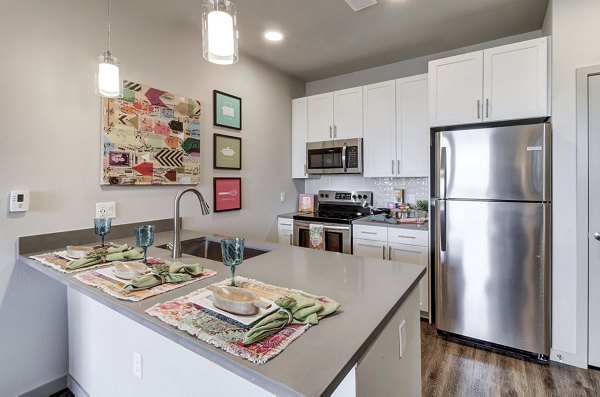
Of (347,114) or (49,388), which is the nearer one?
(49,388)

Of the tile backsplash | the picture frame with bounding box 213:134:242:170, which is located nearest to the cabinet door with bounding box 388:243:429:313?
the tile backsplash

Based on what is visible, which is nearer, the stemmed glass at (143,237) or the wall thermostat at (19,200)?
the stemmed glass at (143,237)

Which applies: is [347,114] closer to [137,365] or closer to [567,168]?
[567,168]

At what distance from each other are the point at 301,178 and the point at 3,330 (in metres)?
2.98

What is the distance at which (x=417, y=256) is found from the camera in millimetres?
2795

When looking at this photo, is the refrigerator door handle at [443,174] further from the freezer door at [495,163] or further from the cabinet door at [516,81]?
the cabinet door at [516,81]

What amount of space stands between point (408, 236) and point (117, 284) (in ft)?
7.76

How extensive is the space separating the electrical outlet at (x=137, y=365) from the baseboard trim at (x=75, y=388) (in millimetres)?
728

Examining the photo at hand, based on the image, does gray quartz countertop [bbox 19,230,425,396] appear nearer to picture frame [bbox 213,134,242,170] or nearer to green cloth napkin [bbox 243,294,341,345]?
green cloth napkin [bbox 243,294,341,345]

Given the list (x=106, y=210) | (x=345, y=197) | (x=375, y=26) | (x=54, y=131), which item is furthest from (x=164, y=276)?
(x=345, y=197)

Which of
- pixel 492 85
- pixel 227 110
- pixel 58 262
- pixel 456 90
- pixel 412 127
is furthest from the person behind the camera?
Answer: pixel 412 127

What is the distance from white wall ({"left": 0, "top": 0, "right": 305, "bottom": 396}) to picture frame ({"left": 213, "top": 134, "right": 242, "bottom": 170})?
0.49 metres

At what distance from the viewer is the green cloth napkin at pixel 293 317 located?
79 centimetres

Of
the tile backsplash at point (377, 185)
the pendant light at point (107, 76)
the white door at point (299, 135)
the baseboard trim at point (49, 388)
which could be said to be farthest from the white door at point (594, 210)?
the baseboard trim at point (49, 388)
